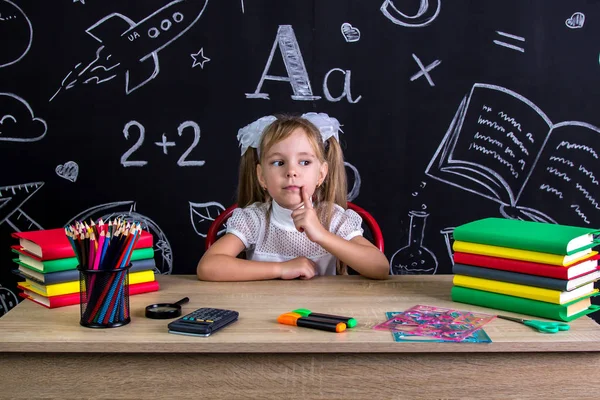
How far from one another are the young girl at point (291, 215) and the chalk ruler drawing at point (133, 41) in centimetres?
88

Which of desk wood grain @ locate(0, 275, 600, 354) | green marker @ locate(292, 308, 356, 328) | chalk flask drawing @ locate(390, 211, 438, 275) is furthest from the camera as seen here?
chalk flask drawing @ locate(390, 211, 438, 275)

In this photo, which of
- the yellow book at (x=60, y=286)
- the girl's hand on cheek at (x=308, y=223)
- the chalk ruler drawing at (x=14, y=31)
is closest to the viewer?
the yellow book at (x=60, y=286)

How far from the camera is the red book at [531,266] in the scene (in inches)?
59.4

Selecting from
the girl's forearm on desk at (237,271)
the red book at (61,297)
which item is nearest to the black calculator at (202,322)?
the red book at (61,297)

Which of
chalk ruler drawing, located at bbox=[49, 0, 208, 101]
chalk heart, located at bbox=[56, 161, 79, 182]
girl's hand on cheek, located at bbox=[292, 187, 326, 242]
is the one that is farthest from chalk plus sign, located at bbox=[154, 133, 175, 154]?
girl's hand on cheek, located at bbox=[292, 187, 326, 242]

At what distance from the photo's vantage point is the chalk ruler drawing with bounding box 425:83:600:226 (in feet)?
9.79

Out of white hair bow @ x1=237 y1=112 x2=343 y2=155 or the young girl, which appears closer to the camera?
the young girl

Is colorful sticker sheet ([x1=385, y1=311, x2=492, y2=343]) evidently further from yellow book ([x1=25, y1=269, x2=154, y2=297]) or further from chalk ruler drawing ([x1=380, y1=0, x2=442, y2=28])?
chalk ruler drawing ([x1=380, y1=0, x2=442, y2=28])

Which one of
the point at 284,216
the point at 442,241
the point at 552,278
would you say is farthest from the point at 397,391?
the point at 442,241

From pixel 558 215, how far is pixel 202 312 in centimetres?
203

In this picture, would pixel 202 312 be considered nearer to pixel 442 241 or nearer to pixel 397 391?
pixel 397 391

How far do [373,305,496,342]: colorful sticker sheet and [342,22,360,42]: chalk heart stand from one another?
5.43 feet

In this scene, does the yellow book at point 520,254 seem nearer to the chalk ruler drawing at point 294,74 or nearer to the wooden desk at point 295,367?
the wooden desk at point 295,367

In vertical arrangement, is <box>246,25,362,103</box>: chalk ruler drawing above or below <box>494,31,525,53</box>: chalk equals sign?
below
